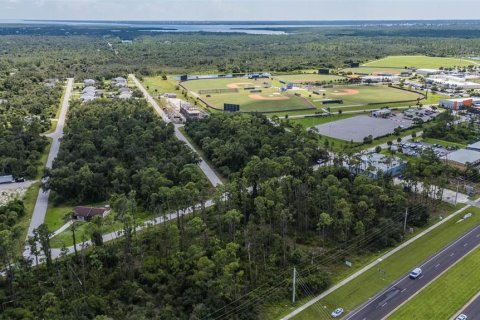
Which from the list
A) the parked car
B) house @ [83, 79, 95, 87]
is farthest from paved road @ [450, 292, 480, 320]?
house @ [83, 79, 95, 87]

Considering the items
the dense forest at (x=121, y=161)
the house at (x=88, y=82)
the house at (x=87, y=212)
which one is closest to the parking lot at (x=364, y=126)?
the dense forest at (x=121, y=161)

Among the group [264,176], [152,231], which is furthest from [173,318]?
[264,176]

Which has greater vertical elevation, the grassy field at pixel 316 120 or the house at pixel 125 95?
the house at pixel 125 95

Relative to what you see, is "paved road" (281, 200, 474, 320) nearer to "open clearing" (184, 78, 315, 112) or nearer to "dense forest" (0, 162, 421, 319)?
"dense forest" (0, 162, 421, 319)

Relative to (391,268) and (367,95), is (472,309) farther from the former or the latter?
(367,95)

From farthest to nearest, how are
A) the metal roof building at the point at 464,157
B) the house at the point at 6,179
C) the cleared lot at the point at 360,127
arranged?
the cleared lot at the point at 360,127
the metal roof building at the point at 464,157
the house at the point at 6,179

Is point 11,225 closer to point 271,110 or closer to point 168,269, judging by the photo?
point 168,269

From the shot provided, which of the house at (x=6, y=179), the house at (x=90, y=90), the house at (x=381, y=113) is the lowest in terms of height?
the house at (x=6, y=179)

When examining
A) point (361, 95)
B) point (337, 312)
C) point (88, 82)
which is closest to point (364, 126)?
point (361, 95)

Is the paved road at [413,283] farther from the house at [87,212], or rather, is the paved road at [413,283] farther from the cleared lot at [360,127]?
the cleared lot at [360,127]
